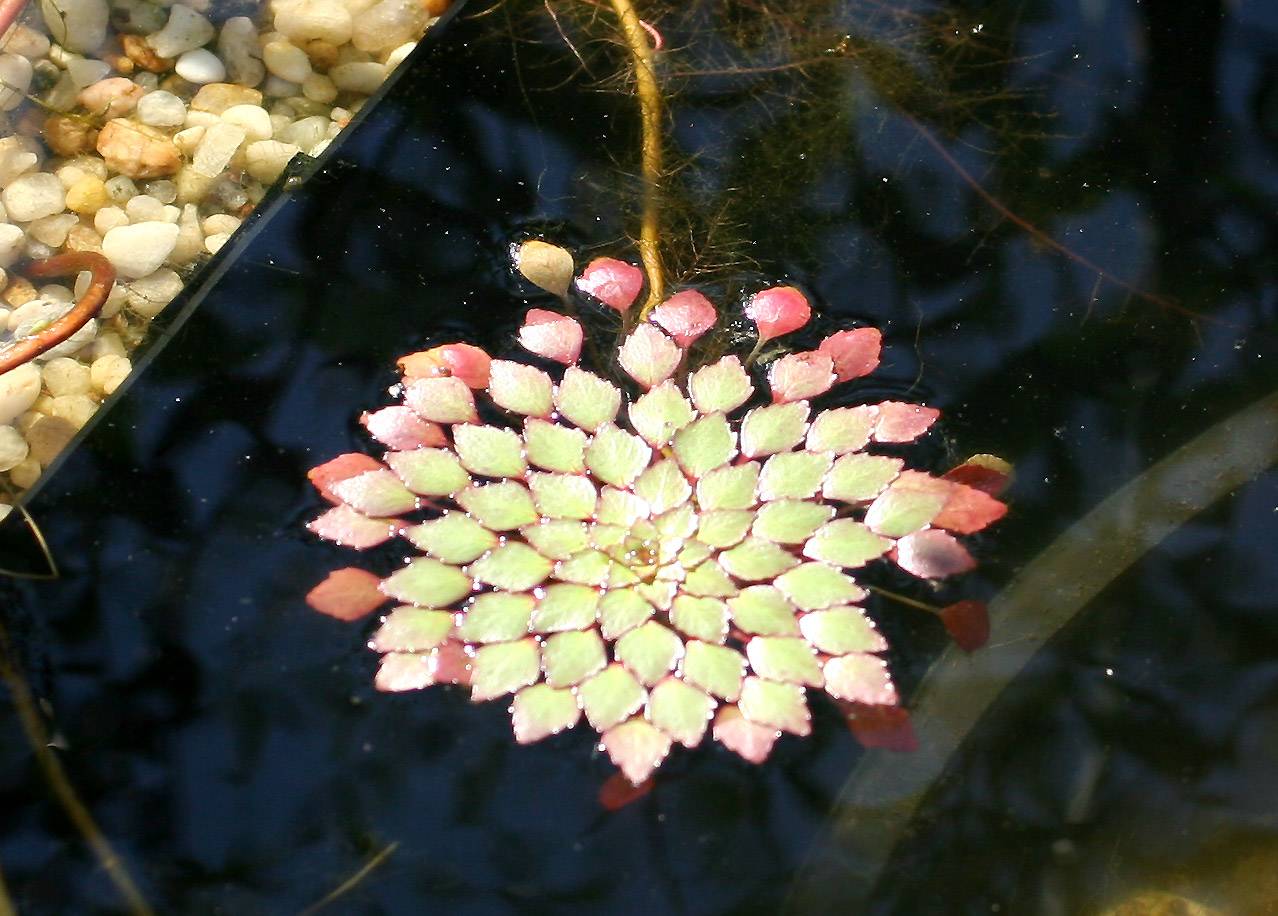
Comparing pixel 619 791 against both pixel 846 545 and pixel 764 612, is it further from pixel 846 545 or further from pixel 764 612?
pixel 846 545

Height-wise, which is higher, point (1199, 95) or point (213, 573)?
point (1199, 95)

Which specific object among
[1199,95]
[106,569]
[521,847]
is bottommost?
[521,847]

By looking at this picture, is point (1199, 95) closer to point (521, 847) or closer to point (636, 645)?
point (636, 645)

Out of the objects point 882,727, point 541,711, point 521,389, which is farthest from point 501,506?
point 882,727

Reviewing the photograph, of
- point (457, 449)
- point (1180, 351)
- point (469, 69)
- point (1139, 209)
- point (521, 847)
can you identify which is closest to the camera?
point (521, 847)

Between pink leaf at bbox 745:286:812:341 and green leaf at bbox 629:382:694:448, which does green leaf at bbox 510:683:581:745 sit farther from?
pink leaf at bbox 745:286:812:341

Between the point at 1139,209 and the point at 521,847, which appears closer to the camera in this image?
the point at 521,847

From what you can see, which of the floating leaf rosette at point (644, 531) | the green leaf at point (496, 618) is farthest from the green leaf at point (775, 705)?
the green leaf at point (496, 618)

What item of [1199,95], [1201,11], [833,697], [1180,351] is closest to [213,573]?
[833,697]
